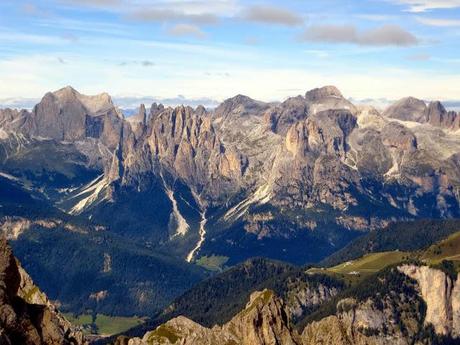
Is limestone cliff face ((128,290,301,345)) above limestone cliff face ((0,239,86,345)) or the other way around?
the other way around

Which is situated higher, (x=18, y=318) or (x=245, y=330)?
(x=18, y=318)

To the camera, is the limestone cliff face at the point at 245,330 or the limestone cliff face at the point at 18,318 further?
the limestone cliff face at the point at 245,330

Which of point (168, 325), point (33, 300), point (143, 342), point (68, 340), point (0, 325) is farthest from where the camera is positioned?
point (168, 325)

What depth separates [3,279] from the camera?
209ft

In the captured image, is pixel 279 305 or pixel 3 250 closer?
pixel 3 250

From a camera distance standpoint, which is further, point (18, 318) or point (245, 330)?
point (245, 330)

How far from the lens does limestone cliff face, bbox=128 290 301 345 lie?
106562 mm

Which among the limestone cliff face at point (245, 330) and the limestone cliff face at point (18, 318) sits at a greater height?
the limestone cliff face at point (18, 318)

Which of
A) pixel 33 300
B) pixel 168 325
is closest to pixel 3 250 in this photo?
pixel 33 300

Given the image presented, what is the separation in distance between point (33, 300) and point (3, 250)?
28.5 meters

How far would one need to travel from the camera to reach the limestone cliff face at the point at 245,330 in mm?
106562

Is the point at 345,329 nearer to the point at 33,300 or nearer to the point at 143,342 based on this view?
the point at 143,342

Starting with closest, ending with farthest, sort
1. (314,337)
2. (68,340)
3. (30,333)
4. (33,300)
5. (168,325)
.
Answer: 1. (30,333)
2. (68,340)
3. (33,300)
4. (168,325)
5. (314,337)

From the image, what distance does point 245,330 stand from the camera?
115812 mm
